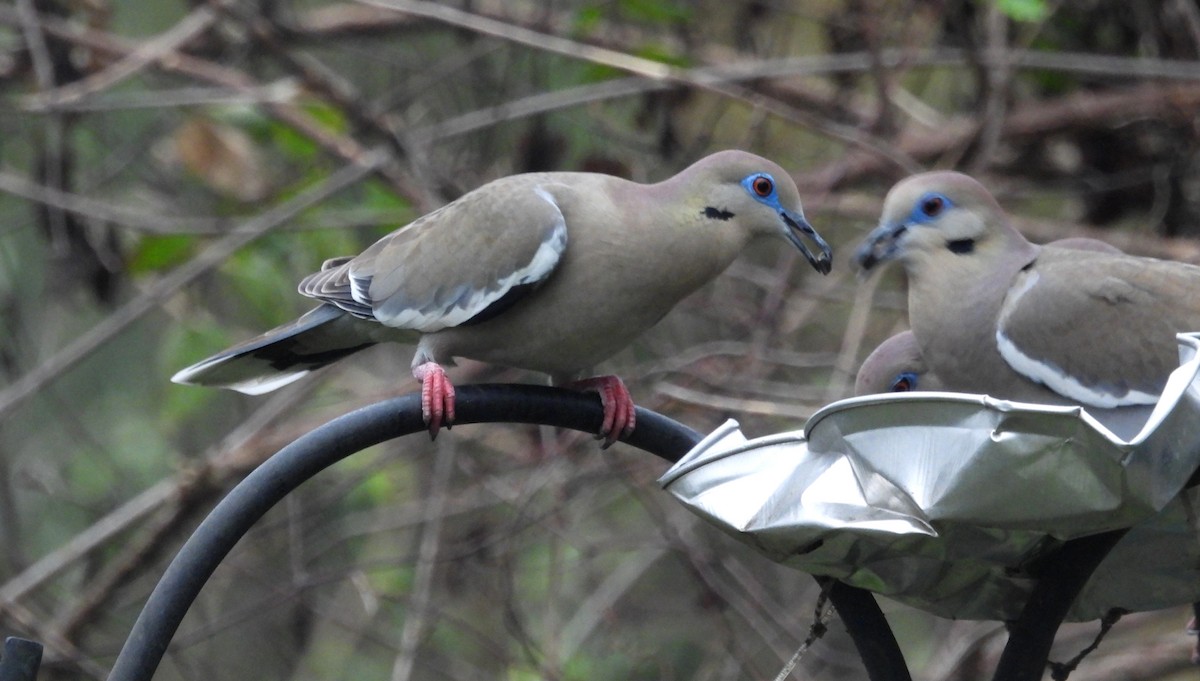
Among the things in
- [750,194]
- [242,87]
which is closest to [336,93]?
[242,87]

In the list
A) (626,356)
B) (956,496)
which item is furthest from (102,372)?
(956,496)

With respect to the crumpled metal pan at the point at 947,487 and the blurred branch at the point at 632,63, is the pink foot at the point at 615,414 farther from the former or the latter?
the blurred branch at the point at 632,63

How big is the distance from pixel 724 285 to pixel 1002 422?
3705 millimetres

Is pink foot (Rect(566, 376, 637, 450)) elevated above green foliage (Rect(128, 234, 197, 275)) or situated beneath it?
situated beneath

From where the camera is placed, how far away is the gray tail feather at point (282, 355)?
286cm

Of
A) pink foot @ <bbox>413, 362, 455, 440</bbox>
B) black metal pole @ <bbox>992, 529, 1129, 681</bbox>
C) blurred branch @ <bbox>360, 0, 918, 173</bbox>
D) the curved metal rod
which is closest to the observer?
black metal pole @ <bbox>992, 529, 1129, 681</bbox>

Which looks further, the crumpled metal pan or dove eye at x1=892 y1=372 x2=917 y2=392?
dove eye at x1=892 y1=372 x2=917 y2=392

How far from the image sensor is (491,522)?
5125 millimetres

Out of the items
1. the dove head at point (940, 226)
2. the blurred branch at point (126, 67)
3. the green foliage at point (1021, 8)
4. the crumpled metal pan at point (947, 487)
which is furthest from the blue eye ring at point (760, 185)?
the blurred branch at point (126, 67)

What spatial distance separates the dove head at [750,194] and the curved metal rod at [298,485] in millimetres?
571

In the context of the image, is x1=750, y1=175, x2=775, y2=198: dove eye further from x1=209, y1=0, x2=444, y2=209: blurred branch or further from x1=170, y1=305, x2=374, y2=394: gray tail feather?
x1=209, y1=0, x2=444, y2=209: blurred branch

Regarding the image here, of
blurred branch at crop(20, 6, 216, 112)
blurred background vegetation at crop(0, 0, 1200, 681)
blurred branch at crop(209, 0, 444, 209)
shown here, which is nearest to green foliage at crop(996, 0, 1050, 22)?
blurred background vegetation at crop(0, 0, 1200, 681)

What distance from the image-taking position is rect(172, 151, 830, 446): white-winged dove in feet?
8.82

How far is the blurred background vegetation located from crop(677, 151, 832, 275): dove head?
132 centimetres
